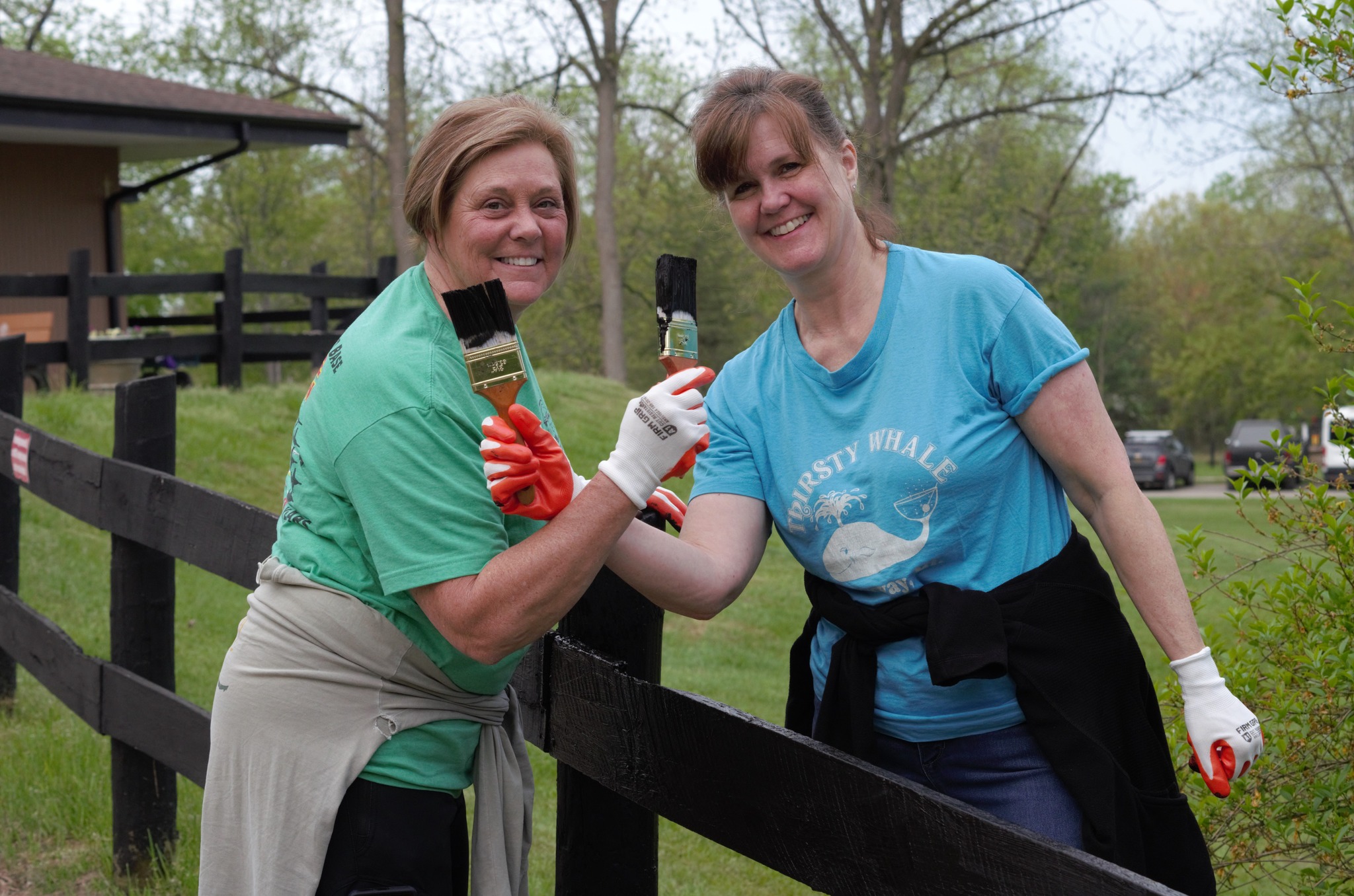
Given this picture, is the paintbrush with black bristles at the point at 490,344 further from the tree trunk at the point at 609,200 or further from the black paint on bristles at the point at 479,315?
the tree trunk at the point at 609,200

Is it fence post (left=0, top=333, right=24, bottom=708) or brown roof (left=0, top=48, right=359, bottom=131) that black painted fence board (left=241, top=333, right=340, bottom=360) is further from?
fence post (left=0, top=333, right=24, bottom=708)

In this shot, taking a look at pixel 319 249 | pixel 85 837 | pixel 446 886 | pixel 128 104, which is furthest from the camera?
pixel 319 249

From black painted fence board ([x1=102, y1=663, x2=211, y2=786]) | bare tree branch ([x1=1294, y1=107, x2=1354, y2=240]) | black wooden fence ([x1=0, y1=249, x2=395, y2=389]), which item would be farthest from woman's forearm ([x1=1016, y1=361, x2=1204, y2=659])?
bare tree branch ([x1=1294, y1=107, x2=1354, y2=240])

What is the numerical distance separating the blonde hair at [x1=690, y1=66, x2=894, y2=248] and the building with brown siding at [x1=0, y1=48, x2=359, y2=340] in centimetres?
1387

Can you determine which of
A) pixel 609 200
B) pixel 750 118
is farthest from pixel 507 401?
pixel 609 200

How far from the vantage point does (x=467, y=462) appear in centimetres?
175

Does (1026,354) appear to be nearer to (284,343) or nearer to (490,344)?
(490,344)

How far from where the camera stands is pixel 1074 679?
207 centimetres

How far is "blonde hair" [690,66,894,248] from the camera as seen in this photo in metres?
2.28

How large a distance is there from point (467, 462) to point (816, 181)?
93 cm

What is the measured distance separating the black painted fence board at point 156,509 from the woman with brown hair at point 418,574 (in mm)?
694

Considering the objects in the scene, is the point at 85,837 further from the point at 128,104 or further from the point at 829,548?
the point at 128,104

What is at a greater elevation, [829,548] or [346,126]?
[346,126]

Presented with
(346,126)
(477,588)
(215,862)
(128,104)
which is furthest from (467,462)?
(346,126)
